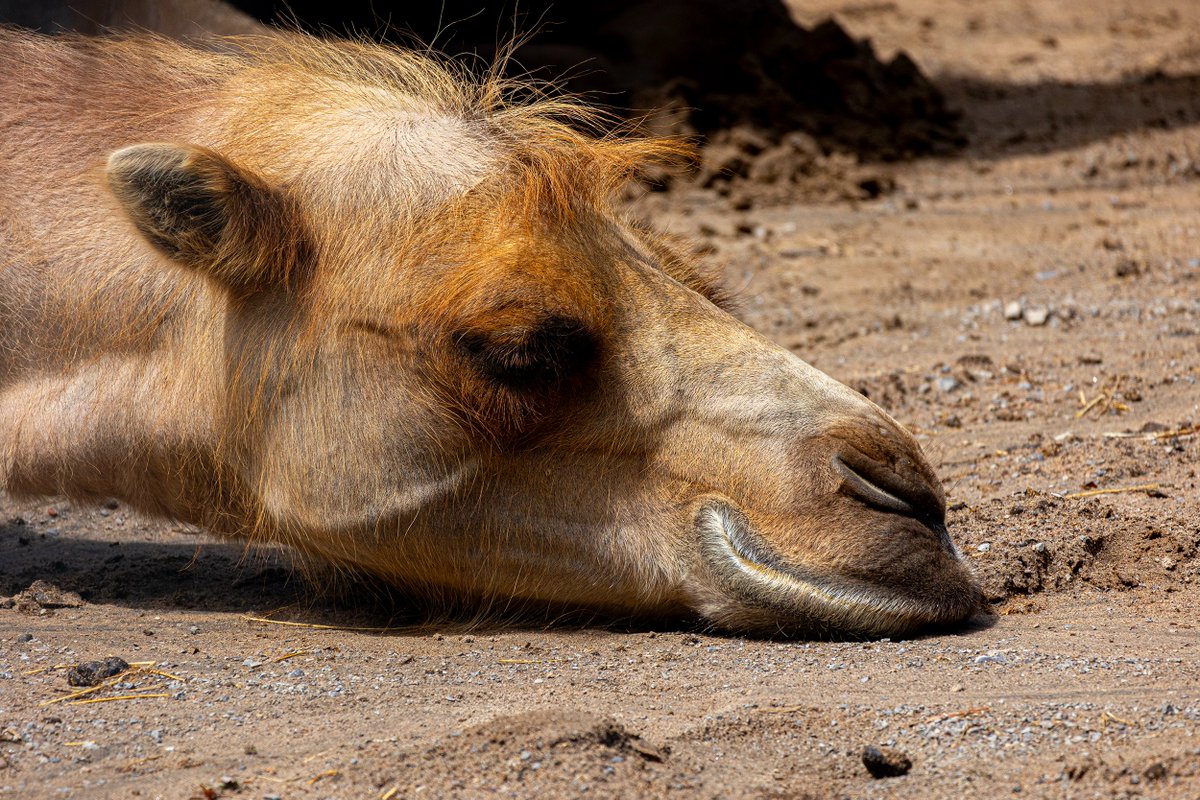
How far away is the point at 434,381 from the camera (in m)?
3.85

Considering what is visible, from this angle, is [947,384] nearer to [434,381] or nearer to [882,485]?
[882,485]

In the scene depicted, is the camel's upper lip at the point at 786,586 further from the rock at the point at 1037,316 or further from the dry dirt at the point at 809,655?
the rock at the point at 1037,316

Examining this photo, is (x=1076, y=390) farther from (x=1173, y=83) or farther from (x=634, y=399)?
(x=1173, y=83)

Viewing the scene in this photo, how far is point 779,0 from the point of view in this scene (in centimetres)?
1089

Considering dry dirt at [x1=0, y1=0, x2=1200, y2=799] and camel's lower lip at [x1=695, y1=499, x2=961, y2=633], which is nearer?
dry dirt at [x1=0, y1=0, x2=1200, y2=799]

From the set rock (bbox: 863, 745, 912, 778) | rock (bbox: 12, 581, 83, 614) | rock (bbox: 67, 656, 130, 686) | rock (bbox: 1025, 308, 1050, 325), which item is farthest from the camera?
rock (bbox: 1025, 308, 1050, 325)

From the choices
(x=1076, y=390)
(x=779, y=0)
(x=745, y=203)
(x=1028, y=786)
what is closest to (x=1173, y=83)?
(x=779, y=0)

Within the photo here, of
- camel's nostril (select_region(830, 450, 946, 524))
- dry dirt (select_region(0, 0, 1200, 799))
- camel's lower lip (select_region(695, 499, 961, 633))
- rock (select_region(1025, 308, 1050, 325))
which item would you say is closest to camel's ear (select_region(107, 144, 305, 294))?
dry dirt (select_region(0, 0, 1200, 799))

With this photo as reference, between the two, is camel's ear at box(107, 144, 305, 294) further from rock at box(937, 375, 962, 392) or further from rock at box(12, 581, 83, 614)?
rock at box(937, 375, 962, 392)

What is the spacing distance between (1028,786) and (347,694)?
169 cm

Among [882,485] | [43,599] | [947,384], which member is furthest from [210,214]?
[947,384]

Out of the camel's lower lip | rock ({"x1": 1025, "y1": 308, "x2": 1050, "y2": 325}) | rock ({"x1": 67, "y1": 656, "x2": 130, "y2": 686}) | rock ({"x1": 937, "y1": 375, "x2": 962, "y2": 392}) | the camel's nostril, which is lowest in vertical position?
rock ({"x1": 67, "y1": 656, "x2": 130, "y2": 686})

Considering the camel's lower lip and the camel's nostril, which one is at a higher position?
the camel's nostril

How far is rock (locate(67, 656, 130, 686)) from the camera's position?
3.59 m
